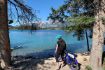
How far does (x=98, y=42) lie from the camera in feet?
42.0

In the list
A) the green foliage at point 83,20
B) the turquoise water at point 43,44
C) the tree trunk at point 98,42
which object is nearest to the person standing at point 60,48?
the green foliage at point 83,20

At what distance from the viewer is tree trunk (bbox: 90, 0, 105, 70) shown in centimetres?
1276

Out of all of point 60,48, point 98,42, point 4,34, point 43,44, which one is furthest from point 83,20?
point 43,44

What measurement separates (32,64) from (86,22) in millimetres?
3822

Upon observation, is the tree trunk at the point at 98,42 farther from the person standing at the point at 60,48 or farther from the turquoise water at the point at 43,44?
the turquoise water at the point at 43,44

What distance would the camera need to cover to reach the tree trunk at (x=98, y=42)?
12758mm

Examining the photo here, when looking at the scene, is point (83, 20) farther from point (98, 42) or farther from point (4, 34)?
point (4, 34)

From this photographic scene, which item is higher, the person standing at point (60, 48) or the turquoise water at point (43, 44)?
the person standing at point (60, 48)

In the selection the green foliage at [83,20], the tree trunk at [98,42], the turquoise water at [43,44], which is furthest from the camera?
the turquoise water at [43,44]

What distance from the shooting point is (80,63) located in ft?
45.9

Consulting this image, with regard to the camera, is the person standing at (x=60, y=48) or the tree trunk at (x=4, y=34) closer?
the person standing at (x=60, y=48)

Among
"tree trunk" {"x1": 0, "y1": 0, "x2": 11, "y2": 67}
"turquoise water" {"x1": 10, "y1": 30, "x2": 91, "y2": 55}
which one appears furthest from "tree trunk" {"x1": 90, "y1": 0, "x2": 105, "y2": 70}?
"tree trunk" {"x1": 0, "y1": 0, "x2": 11, "y2": 67}

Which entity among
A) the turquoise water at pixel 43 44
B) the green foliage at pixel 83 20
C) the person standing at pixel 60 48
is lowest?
the turquoise water at pixel 43 44

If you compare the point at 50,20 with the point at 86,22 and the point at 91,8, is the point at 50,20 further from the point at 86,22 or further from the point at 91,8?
the point at 86,22
